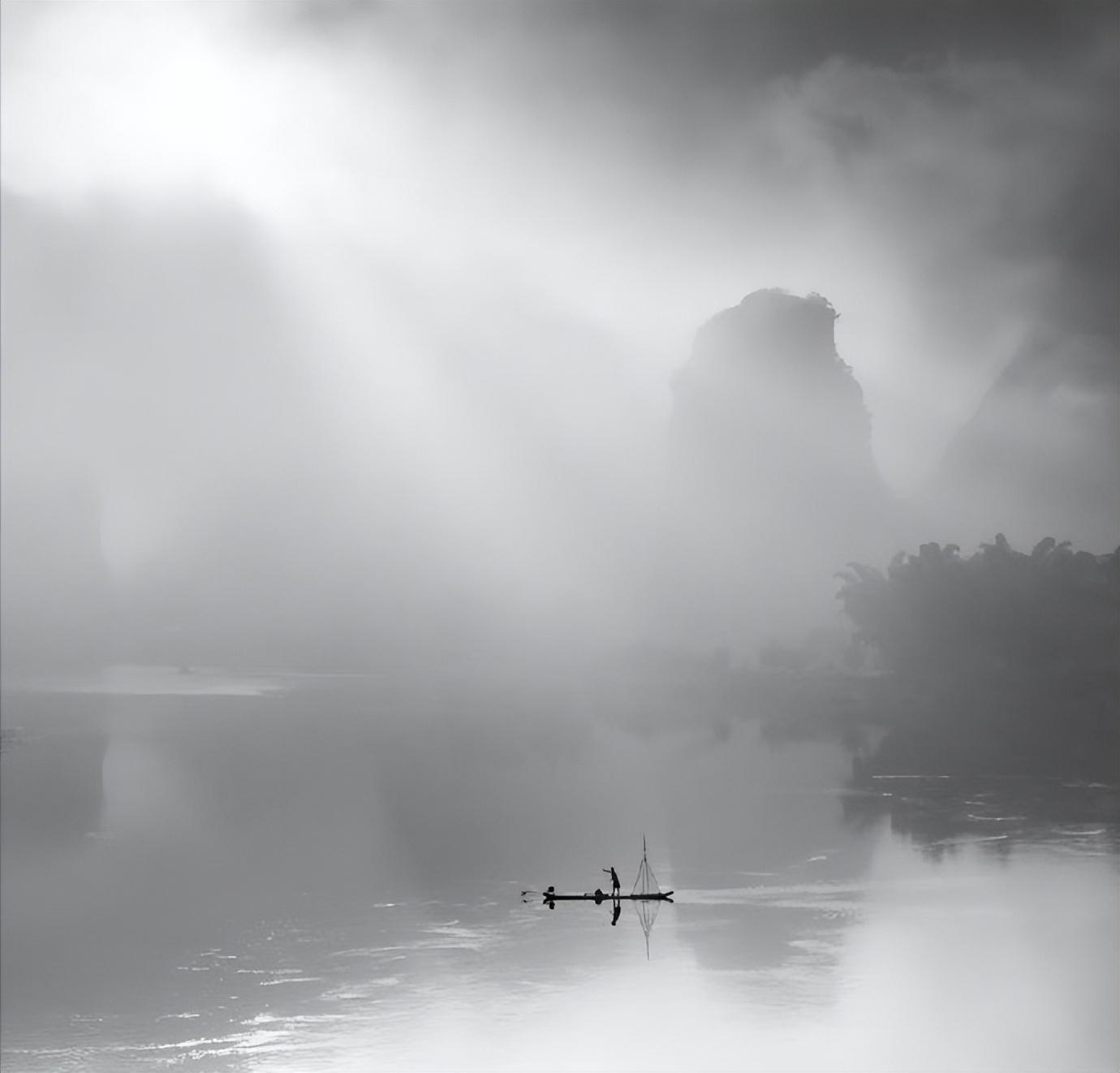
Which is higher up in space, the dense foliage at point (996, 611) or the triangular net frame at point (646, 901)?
the dense foliage at point (996, 611)

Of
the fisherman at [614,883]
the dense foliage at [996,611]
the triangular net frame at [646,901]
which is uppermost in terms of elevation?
the dense foliage at [996,611]

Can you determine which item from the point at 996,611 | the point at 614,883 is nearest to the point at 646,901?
the point at 614,883

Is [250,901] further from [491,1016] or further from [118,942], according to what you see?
[491,1016]

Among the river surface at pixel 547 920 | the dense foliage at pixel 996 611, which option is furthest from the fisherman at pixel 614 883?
the dense foliage at pixel 996 611

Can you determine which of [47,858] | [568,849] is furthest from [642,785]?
[47,858]

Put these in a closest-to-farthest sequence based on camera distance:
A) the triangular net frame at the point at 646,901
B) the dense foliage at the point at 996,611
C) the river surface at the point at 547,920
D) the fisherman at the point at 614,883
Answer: the fisherman at the point at 614,883, the river surface at the point at 547,920, the triangular net frame at the point at 646,901, the dense foliage at the point at 996,611

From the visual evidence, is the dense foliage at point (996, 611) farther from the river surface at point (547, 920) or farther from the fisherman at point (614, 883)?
the fisherman at point (614, 883)

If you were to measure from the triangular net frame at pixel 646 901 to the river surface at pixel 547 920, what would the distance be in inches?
18.3

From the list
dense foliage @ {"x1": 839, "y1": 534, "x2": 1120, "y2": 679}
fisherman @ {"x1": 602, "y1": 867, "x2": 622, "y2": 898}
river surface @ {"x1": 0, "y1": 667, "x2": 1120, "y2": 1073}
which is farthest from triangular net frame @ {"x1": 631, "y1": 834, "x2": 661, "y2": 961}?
dense foliage @ {"x1": 839, "y1": 534, "x2": 1120, "y2": 679}

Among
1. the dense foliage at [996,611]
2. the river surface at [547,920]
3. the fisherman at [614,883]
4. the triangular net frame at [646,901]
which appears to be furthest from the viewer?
the dense foliage at [996,611]

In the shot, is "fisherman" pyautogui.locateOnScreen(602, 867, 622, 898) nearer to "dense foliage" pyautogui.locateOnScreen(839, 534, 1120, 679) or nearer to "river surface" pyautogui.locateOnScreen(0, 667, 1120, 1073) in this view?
"river surface" pyautogui.locateOnScreen(0, 667, 1120, 1073)

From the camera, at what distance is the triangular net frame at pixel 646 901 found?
169 feet

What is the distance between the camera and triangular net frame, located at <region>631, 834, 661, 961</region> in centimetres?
5138

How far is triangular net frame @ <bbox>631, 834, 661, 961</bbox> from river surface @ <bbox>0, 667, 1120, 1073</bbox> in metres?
0.46
